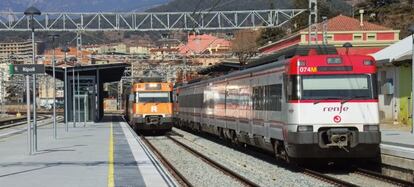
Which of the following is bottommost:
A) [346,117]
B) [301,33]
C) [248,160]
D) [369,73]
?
[248,160]

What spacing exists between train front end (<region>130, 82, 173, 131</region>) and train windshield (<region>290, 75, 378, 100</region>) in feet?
68.5

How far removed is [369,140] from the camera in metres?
16.9

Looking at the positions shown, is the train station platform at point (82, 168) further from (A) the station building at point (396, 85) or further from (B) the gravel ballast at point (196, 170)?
(A) the station building at point (396, 85)

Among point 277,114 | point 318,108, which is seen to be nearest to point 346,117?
point 318,108

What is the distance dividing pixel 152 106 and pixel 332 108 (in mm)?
21453

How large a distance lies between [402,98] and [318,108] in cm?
2184

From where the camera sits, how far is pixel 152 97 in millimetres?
37781

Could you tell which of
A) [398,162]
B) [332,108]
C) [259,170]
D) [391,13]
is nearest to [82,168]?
[259,170]

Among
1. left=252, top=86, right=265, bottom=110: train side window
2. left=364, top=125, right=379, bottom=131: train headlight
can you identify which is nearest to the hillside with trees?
left=252, top=86, right=265, bottom=110: train side window

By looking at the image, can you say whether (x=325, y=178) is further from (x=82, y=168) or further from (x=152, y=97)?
(x=152, y=97)

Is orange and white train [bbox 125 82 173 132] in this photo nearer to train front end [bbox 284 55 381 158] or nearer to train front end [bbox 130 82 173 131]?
train front end [bbox 130 82 173 131]

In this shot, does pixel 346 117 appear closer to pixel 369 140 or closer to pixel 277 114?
pixel 369 140

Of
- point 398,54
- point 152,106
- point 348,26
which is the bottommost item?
point 152,106

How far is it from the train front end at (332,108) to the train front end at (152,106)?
67.5ft
